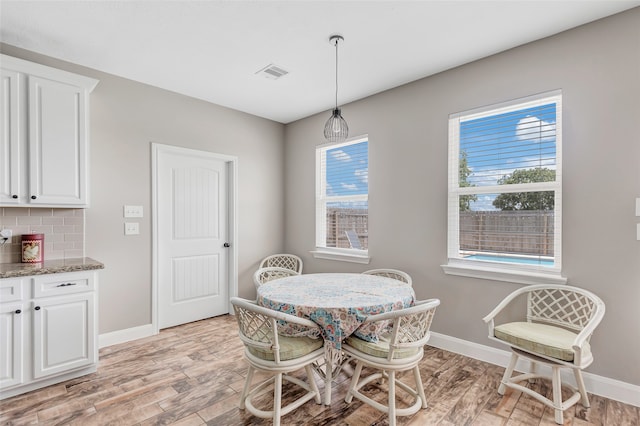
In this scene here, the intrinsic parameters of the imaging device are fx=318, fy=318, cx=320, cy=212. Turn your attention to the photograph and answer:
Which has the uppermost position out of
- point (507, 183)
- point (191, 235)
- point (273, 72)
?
point (273, 72)

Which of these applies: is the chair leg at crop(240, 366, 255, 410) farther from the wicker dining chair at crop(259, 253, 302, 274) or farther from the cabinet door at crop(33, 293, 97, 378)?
the wicker dining chair at crop(259, 253, 302, 274)

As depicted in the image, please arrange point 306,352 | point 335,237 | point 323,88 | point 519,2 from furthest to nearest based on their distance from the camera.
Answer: point 335,237
point 323,88
point 519,2
point 306,352

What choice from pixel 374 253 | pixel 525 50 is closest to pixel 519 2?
pixel 525 50

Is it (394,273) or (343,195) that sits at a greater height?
(343,195)

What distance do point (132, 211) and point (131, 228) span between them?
0.18 m

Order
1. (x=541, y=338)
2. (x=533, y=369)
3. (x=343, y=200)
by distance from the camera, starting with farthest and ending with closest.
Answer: (x=343, y=200)
(x=533, y=369)
(x=541, y=338)

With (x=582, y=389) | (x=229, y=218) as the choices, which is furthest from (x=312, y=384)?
(x=229, y=218)

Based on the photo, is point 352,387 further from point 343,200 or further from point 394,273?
point 343,200

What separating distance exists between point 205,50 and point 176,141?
4.23 feet

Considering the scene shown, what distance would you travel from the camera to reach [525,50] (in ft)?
8.51

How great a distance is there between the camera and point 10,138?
2.39 meters

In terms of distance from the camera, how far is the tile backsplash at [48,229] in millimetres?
2603

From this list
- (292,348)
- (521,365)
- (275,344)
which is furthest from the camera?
(521,365)

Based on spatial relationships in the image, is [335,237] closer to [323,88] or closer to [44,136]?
[323,88]
